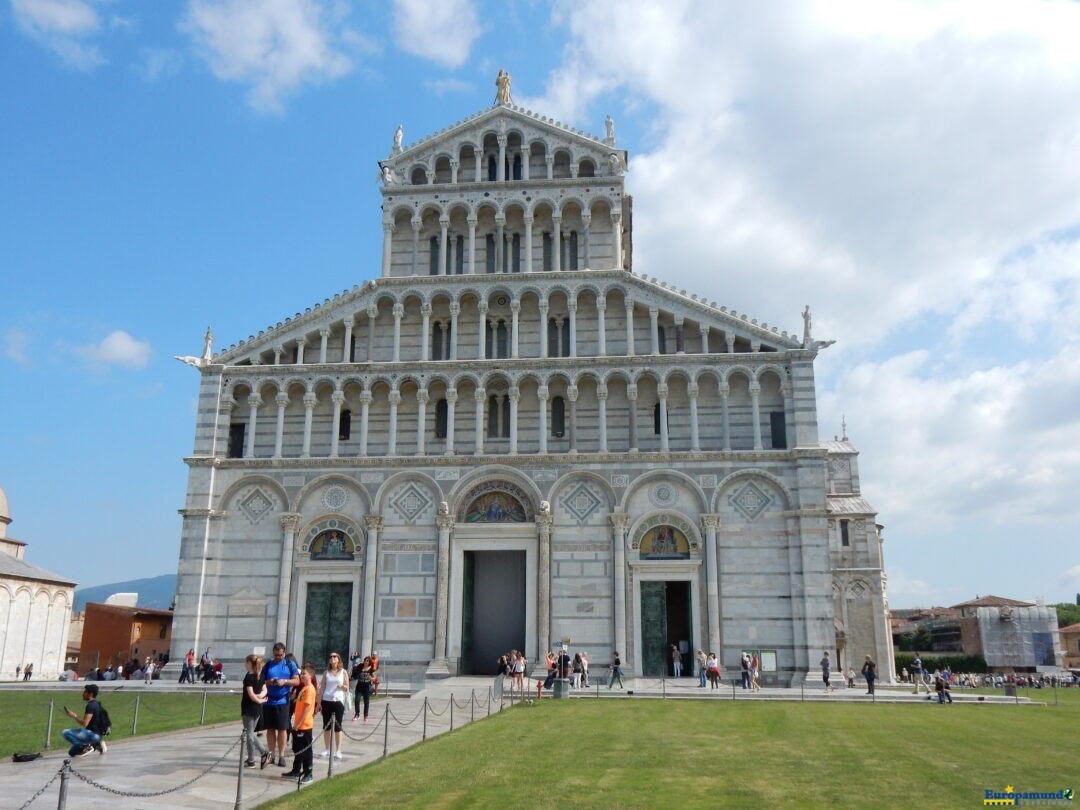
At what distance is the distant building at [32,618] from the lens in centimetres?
4484

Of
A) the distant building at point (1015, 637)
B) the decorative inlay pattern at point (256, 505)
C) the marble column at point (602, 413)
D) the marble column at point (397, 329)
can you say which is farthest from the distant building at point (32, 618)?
the distant building at point (1015, 637)

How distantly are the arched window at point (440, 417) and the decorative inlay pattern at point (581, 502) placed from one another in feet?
18.7

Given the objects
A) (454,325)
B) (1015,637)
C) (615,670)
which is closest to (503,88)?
(454,325)

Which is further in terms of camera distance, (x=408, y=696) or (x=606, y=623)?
(x=606, y=623)

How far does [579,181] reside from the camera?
38.0m

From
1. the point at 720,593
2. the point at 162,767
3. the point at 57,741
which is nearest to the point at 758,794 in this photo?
the point at 162,767

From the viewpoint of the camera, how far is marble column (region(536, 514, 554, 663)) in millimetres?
32938

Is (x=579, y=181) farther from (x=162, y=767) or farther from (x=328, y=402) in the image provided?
(x=162, y=767)

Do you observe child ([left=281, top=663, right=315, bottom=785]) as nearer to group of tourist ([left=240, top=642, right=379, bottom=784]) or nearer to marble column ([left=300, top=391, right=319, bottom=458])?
group of tourist ([left=240, top=642, right=379, bottom=784])

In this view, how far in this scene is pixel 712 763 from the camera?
14.8 metres

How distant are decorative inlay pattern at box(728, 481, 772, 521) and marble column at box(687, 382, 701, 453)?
2.17m

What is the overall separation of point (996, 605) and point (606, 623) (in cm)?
5957

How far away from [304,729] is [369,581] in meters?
20.8

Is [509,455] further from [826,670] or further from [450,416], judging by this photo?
[826,670]
